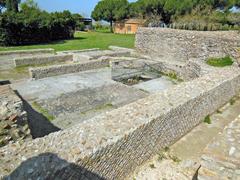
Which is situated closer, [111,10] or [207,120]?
[207,120]

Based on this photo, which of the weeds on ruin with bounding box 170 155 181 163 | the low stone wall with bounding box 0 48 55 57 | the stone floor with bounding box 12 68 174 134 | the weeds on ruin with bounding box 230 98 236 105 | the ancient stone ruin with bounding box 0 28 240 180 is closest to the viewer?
the ancient stone ruin with bounding box 0 28 240 180

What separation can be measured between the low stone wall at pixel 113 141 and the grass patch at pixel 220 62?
4.04 m

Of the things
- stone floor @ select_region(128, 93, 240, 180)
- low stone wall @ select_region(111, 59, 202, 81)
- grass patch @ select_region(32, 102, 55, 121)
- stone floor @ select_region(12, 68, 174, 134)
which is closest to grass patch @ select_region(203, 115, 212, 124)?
stone floor @ select_region(128, 93, 240, 180)

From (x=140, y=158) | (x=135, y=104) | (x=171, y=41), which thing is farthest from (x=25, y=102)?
(x=171, y=41)

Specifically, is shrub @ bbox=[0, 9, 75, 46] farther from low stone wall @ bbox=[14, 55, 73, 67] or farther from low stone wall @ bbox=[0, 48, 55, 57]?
low stone wall @ bbox=[14, 55, 73, 67]

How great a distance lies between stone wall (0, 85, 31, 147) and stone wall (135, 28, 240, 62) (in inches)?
415

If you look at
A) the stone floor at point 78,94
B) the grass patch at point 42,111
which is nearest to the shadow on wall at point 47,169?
the stone floor at point 78,94

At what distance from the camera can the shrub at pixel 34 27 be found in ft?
74.3

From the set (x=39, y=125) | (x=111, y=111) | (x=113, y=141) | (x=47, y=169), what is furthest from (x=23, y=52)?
(x=47, y=169)

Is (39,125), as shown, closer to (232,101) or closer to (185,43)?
(232,101)

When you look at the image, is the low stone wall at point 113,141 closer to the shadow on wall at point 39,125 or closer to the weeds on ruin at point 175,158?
the weeds on ruin at point 175,158

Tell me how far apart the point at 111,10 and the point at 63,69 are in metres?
32.6

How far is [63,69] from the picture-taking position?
489 inches

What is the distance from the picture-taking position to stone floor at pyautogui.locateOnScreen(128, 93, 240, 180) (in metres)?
3.27
